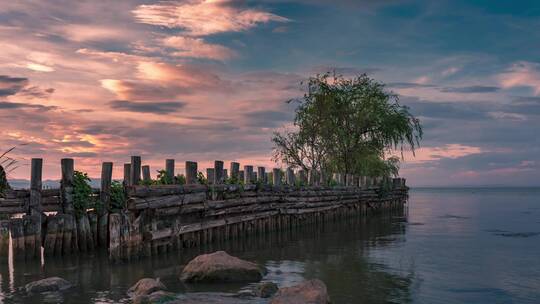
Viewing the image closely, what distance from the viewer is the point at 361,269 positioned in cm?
1434

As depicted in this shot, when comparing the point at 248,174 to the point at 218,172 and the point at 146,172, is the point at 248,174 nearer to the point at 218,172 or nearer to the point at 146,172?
the point at 218,172

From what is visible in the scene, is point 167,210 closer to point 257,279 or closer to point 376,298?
point 257,279

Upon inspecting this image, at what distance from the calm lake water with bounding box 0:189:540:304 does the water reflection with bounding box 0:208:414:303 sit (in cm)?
2

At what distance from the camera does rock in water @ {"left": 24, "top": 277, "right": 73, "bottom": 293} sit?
10877mm

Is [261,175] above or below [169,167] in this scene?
below

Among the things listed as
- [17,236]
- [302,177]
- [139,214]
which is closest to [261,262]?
[139,214]

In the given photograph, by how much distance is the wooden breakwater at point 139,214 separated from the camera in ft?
47.7

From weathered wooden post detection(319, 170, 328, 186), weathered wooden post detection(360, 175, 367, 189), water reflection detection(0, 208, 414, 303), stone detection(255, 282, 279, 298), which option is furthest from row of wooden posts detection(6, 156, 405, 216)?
weathered wooden post detection(360, 175, 367, 189)

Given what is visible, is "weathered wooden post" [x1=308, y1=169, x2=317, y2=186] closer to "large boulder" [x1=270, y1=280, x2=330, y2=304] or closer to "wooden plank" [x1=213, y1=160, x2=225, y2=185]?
"wooden plank" [x1=213, y1=160, x2=225, y2=185]

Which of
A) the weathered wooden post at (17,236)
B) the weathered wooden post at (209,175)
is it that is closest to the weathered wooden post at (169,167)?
the weathered wooden post at (209,175)

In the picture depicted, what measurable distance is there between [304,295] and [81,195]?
8.80 m

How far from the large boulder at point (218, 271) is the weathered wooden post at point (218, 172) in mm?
6475

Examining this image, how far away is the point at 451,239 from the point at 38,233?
16130 millimetres

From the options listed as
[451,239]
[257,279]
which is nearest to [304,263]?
[257,279]
